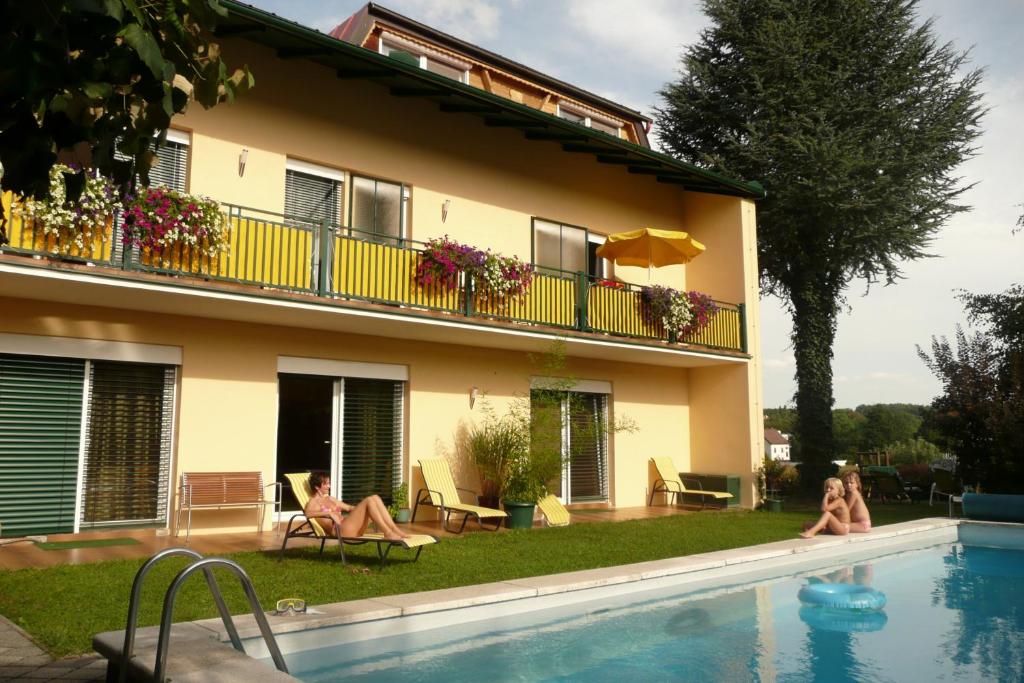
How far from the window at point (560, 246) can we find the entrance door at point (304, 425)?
4.95 meters

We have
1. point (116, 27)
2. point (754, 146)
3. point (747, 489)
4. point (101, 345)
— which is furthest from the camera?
point (754, 146)

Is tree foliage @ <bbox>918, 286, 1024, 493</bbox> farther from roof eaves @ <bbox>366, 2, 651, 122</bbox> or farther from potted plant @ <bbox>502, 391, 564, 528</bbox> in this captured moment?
roof eaves @ <bbox>366, 2, 651, 122</bbox>

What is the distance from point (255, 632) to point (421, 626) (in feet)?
4.44

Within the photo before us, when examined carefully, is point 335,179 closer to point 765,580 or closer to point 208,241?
point 208,241

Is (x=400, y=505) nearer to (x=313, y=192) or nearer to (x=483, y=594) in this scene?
(x=313, y=192)

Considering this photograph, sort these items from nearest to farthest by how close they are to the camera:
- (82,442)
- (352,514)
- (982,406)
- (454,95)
A: (352,514) < (82,442) < (454,95) < (982,406)

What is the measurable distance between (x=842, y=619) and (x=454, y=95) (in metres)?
9.24

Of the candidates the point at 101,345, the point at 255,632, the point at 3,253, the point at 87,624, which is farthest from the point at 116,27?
the point at 101,345

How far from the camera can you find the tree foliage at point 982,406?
16.0 metres

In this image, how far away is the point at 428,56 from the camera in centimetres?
1795

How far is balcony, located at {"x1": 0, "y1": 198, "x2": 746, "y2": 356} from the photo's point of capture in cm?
867

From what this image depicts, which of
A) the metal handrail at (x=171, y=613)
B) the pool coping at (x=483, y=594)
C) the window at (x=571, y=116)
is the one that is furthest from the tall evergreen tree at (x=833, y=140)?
the metal handrail at (x=171, y=613)

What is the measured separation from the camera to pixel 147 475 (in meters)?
10.2

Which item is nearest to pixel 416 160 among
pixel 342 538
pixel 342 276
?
pixel 342 276
